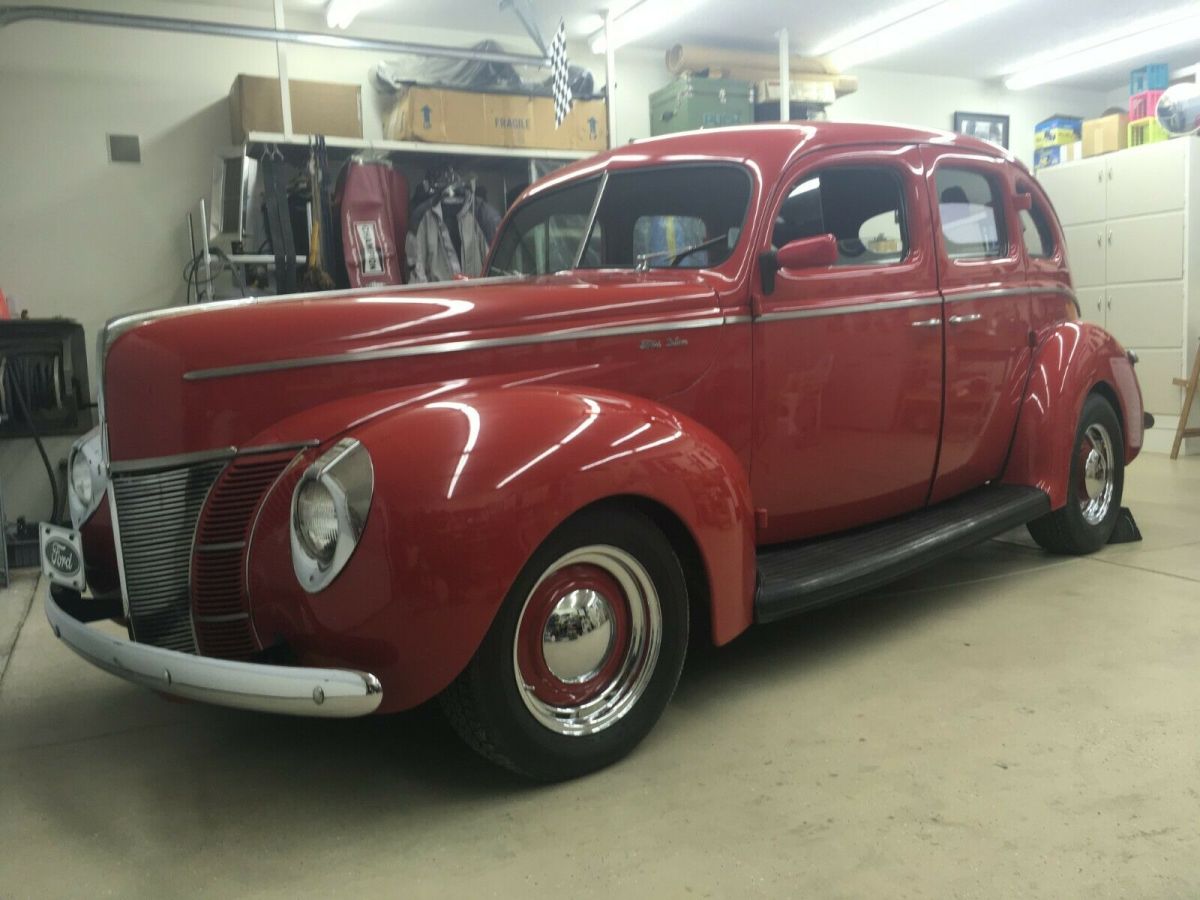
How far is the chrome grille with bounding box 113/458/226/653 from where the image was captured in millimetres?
2133

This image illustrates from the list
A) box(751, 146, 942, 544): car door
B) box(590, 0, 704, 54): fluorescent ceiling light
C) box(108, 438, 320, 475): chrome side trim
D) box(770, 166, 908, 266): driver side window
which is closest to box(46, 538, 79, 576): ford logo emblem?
box(108, 438, 320, 475): chrome side trim

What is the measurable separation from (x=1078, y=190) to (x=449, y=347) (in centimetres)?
793

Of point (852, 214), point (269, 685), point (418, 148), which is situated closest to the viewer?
point (269, 685)

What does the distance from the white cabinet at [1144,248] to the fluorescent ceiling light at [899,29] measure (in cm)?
174

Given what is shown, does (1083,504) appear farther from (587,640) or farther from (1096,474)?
(587,640)

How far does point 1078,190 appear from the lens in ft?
28.1

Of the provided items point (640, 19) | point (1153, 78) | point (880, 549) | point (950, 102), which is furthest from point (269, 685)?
point (950, 102)

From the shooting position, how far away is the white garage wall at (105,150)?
6227mm

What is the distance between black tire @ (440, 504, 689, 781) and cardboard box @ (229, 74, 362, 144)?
4.82 metres

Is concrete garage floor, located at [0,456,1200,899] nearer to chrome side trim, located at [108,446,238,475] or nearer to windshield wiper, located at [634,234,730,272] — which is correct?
chrome side trim, located at [108,446,238,475]

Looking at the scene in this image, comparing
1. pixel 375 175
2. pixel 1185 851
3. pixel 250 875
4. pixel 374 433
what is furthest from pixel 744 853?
pixel 375 175

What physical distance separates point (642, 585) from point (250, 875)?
1010 millimetres

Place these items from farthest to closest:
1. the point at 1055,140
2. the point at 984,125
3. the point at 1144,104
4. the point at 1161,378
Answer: the point at 984,125 < the point at 1055,140 < the point at 1144,104 < the point at 1161,378

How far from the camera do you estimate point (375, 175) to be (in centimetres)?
630
